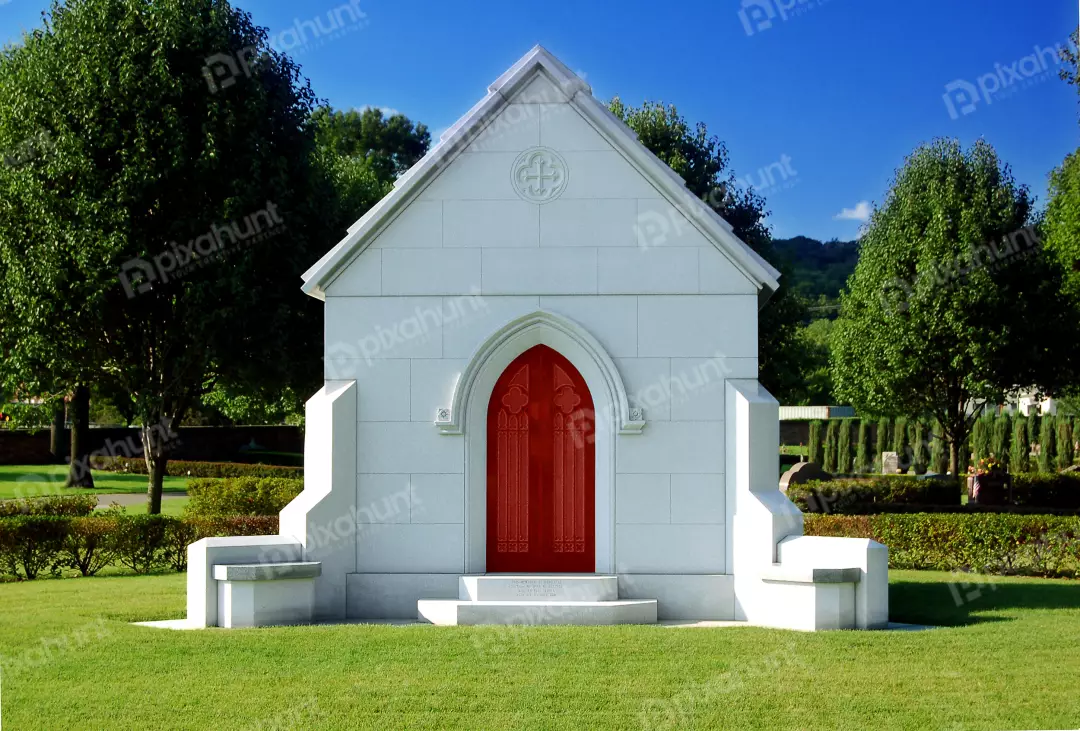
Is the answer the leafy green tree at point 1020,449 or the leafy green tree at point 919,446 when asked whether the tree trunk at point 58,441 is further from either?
the leafy green tree at point 1020,449

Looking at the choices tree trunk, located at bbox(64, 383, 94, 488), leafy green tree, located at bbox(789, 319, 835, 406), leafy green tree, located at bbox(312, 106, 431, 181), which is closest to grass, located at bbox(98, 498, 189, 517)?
tree trunk, located at bbox(64, 383, 94, 488)

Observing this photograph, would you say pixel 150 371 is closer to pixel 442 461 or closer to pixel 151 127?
pixel 151 127

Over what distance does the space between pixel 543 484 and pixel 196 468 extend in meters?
32.6

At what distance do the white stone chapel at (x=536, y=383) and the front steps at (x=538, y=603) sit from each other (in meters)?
0.06

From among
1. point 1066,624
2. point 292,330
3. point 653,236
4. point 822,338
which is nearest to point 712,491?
point 653,236

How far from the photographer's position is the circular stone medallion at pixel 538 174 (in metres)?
13.5

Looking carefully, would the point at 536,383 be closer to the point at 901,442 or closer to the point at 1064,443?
the point at 901,442

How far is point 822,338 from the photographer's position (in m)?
88.1

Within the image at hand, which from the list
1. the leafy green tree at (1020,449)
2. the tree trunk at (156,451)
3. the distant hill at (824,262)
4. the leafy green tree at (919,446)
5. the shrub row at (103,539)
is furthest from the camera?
the distant hill at (824,262)

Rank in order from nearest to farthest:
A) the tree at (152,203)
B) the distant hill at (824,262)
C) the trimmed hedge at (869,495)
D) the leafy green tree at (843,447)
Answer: the tree at (152,203)
the trimmed hedge at (869,495)
the leafy green tree at (843,447)
the distant hill at (824,262)

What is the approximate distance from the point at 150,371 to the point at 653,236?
1353 centimetres

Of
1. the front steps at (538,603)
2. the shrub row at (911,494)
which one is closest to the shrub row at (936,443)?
the shrub row at (911,494)

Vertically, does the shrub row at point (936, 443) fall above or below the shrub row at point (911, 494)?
above

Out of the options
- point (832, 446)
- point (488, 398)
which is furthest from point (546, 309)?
point (832, 446)
